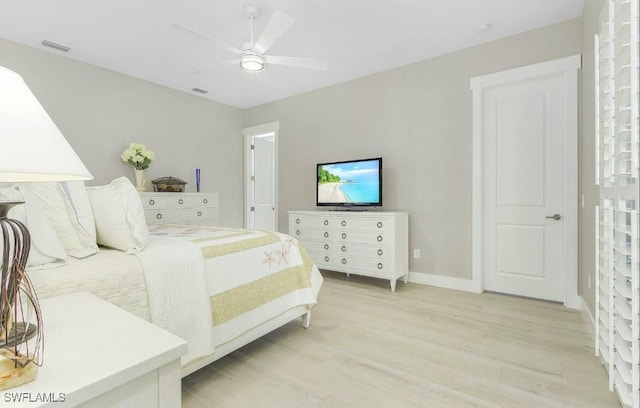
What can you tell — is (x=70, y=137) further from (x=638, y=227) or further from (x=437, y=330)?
(x=638, y=227)

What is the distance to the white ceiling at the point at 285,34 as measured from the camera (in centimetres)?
258

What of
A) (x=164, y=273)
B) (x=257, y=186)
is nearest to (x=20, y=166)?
(x=164, y=273)

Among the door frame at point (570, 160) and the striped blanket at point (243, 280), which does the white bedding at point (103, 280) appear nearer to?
the striped blanket at point (243, 280)

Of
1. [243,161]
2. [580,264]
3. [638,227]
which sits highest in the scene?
[243,161]

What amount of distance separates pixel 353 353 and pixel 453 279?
1859 millimetres

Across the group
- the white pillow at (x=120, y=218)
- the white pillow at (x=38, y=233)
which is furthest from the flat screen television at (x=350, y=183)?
the white pillow at (x=38, y=233)

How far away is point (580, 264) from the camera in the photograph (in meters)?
2.75

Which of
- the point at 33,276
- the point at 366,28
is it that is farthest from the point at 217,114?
the point at 33,276

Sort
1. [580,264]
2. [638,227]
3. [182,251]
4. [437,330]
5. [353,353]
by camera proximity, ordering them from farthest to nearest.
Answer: [580,264], [437,330], [353,353], [182,251], [638,227]

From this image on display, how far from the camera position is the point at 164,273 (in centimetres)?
148

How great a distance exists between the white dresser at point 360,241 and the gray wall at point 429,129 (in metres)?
0.34

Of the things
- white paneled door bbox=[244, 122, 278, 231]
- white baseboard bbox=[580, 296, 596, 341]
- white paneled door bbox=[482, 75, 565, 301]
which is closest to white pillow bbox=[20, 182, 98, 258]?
white baseboard bbox=[580, 296, 596, 341]

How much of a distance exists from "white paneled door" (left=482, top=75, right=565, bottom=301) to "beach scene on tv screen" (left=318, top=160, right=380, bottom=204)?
3.90ft
